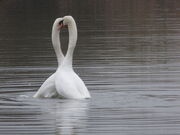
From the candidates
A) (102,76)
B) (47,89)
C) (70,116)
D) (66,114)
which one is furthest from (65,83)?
(102,76)

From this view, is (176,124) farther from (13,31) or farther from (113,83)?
(13,31)

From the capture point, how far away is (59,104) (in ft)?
53.8

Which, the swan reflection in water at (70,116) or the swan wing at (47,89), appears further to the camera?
the swan wing at (47,89)

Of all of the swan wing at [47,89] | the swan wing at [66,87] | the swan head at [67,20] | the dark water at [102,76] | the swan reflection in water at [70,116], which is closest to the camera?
the swan reflection in water at [70,116]

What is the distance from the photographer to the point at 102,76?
64.7 ft

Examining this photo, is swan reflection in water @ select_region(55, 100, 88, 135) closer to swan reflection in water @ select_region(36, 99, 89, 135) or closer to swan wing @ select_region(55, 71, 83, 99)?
swan reflection in water @ select_region(36, 99, 89, 135)

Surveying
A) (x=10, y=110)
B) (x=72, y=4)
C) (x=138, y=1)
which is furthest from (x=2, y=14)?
(x=10, y=110)

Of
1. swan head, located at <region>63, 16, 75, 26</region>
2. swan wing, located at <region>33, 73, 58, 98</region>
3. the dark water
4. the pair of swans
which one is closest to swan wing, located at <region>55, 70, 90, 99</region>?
the pair of swans

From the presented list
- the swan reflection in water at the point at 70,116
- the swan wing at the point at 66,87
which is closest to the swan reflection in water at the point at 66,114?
the swan reflection in water at the point at 70,116

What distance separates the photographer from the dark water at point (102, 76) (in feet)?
46.8

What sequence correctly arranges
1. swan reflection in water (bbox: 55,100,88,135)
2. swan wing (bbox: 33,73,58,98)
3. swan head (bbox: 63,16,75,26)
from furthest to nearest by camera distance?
swan head (bbox: 63,16,75,26), swan wing (bbox: 33,73,58,98), swan reflection in water (bbox: 55,100,88,135)

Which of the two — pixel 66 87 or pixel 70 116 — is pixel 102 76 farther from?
pixel 70 116

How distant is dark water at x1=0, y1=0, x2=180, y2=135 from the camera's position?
14258 millimetres

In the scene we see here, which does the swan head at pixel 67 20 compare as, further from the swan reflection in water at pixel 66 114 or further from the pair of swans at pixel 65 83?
the swan reflection in water at pixel 66 114
